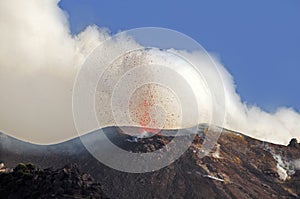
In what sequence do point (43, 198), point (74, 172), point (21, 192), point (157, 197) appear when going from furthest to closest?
point (157, 197) → point (74, 172) → point (21, 192) → point (43, 198)

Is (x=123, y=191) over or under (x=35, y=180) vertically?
over

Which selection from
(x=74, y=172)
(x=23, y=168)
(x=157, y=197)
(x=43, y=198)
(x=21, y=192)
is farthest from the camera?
(x=157, y=197)

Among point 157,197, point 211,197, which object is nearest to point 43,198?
point 157,197

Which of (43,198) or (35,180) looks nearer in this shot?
(43,198)

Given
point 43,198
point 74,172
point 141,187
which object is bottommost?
point 43,198

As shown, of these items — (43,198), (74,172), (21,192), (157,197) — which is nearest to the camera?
(43,198)

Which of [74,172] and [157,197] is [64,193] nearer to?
[74,172]

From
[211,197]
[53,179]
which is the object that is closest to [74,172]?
[53,179]

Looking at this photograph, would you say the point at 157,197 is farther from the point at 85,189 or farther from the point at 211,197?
the point at 85,189

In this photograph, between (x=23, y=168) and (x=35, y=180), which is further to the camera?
(x=23, y=168)
